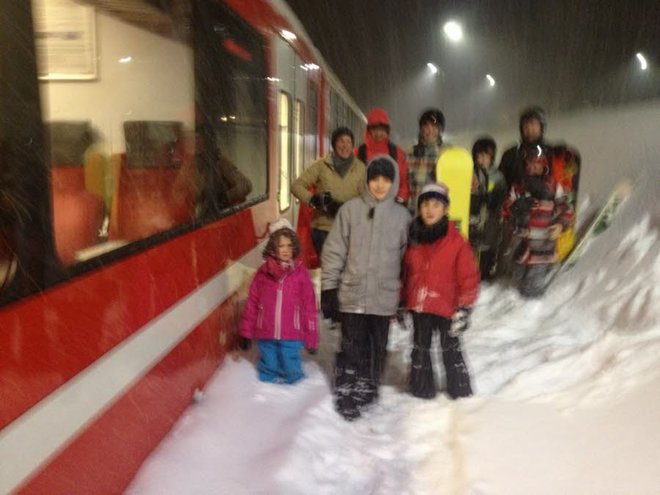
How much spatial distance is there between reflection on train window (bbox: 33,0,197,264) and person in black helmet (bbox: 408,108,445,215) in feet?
9.04

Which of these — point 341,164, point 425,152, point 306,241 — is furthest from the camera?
point 306,241

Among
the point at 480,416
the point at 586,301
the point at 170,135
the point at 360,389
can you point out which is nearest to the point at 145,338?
the point at 170,135

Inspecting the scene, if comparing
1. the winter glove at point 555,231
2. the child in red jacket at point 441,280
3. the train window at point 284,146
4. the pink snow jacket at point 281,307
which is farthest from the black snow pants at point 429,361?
the train window at point 284,146

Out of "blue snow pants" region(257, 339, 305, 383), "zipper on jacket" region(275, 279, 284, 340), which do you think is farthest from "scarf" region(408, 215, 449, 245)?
→ "blue snow pants" region(257, 339, 305, 383)

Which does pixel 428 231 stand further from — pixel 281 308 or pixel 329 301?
pixel 281 308

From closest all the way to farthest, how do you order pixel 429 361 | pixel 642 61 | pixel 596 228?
pixel 429 361
pixel 596 228
pixel 642 61

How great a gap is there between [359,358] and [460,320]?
70 centimetres

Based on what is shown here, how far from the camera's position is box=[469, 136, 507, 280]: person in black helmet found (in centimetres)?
639

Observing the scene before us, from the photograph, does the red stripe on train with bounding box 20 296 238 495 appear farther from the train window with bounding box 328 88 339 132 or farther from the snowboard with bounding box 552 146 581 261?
the train window with bounding box 328 88 339 132

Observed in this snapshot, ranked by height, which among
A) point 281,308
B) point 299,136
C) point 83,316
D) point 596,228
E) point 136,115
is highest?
point 136,115

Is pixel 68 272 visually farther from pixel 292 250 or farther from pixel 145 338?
pixel 292 250

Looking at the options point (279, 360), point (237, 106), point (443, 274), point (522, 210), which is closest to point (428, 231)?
point (443, 274)

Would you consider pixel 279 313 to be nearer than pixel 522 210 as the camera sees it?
Yes

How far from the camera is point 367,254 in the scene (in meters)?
3.93
